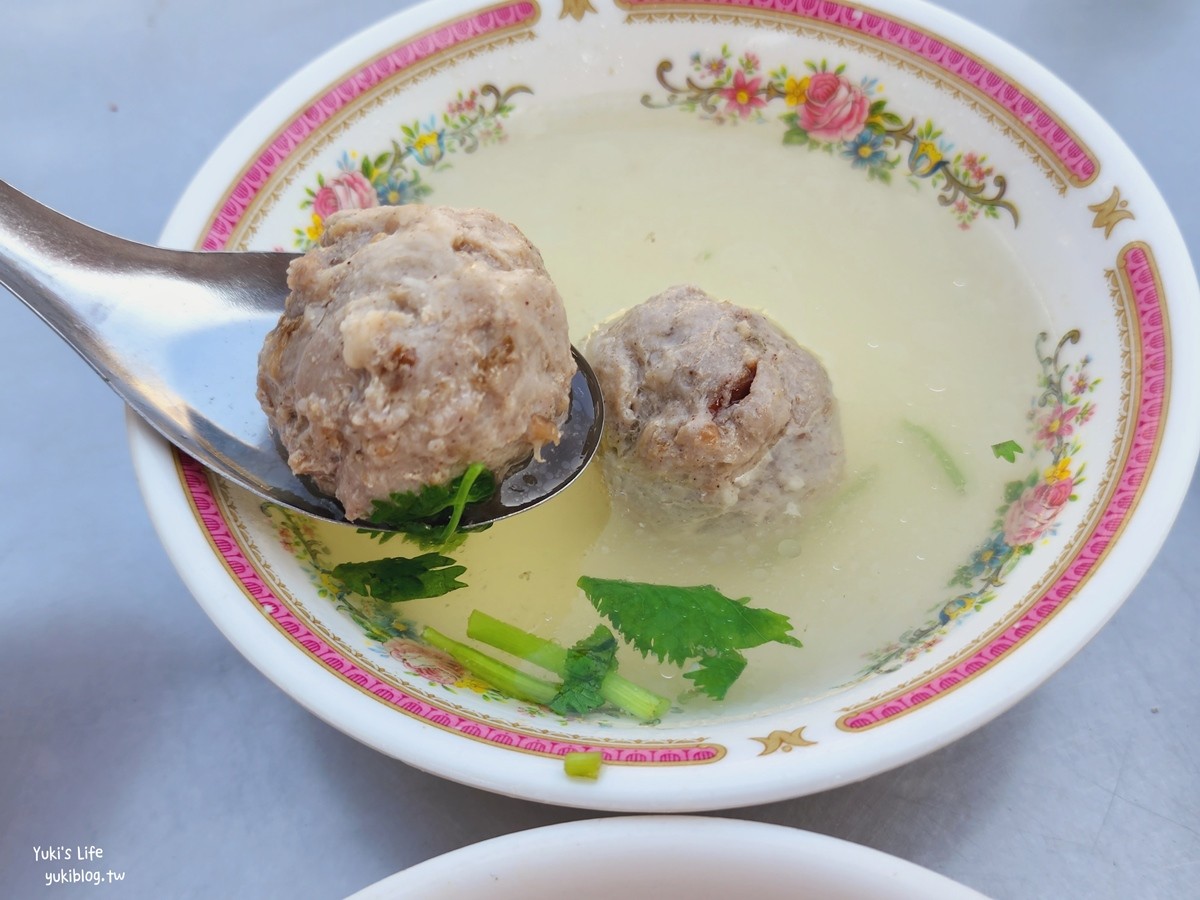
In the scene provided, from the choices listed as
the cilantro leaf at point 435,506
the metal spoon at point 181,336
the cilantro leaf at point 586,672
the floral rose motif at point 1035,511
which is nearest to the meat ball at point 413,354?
the cilantro leaf at point 435,506

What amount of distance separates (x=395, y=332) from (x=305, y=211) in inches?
29.9

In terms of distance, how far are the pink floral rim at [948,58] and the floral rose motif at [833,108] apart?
0.11 meters

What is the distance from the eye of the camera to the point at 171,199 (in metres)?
2.37

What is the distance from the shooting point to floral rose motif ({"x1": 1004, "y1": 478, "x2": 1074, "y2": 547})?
146 cm

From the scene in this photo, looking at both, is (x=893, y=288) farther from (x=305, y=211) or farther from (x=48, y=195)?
(x=48, y=195)

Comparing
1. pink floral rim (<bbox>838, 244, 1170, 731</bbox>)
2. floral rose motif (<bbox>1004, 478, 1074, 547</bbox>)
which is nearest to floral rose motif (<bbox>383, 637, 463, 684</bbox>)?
pink floral rim (<bbox>838, 244, 1170, 731</bbox>)

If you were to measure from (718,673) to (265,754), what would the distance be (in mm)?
831

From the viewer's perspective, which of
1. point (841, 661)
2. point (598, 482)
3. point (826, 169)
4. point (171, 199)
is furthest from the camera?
point (171, 199)

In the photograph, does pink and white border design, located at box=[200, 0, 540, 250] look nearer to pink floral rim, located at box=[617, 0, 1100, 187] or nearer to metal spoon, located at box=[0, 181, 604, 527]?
metal spoon, located at box=[0, 181, 604, 527]

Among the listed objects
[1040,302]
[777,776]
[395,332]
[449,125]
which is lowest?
[777,776]

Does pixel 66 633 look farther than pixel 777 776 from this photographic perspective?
Yes

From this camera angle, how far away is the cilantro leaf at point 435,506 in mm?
1271

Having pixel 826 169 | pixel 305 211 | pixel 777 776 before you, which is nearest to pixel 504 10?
pixel 305 211

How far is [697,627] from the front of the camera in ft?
4.75
